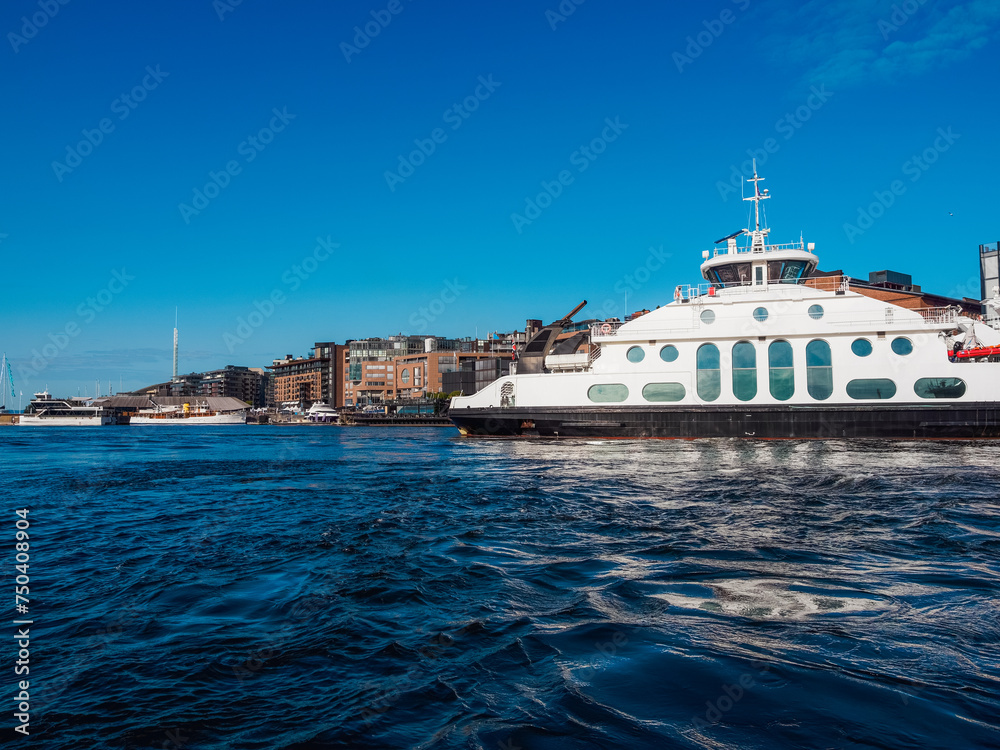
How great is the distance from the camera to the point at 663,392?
85.5 ft

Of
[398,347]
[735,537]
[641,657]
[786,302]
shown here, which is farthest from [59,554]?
[398,347]

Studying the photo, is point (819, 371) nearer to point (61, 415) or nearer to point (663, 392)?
point (663, 392)

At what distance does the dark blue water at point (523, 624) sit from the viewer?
323cm

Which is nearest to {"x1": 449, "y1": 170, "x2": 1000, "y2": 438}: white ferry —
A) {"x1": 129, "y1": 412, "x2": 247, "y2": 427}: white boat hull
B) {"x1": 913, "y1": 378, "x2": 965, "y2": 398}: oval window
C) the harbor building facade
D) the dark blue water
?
{"x1": 913, "y1": 378, "x2": 965, "y2": 398}: oval window

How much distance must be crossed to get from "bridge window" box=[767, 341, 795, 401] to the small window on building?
3706mm

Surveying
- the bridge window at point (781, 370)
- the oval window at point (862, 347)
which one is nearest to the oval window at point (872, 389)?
the oval window at point (862, 347)

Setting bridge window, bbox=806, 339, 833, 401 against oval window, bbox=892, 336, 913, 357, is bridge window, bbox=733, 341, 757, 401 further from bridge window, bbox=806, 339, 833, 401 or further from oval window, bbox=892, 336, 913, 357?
oval window, bbox=892, 336, 913, 357

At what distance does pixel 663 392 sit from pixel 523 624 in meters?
22.4

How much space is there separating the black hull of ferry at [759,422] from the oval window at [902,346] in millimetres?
2190

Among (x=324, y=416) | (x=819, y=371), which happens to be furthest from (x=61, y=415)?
(x=819, y=371)

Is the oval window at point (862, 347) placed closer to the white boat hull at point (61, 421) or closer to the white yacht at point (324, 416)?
the white yacht at point (324, 416)

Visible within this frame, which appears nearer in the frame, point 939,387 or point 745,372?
point 939,387

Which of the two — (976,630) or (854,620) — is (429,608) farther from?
(976,630)

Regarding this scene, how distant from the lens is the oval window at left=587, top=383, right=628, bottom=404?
A: 2652cm
